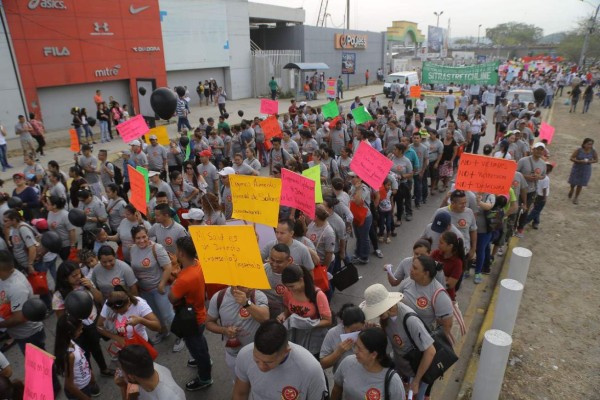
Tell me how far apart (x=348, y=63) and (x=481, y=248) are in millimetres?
37038

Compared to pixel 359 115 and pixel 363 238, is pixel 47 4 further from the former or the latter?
pixel 363 238

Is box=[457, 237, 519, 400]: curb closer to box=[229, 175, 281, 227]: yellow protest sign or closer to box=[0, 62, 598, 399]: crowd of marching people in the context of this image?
box=[0, 62, 598, 399]: crowd of marching people

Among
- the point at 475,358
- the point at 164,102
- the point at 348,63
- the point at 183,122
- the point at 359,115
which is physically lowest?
the point at 475,358

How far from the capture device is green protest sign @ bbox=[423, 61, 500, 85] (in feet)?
56.6

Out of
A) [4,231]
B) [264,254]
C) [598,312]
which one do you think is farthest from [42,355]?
[598,312]

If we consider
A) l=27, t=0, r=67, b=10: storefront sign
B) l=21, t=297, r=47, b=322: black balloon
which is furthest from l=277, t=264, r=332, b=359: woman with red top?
l=27, t=0, r=67, b=10: storefront sign

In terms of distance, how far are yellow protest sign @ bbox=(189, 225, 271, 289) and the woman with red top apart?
26 cm

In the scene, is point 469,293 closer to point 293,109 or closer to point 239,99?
point 293,109

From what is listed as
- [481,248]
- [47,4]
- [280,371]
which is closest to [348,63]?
[47,4]

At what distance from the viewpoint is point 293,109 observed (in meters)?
A: 16.0

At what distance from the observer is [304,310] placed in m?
3.69

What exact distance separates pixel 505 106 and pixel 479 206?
11069 mm

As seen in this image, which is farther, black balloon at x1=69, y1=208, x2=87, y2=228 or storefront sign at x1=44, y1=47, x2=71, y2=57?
storefront sign at x1=44, y1=47, x2=71, y2=57

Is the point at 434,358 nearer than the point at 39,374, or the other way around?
the point at 39,374
